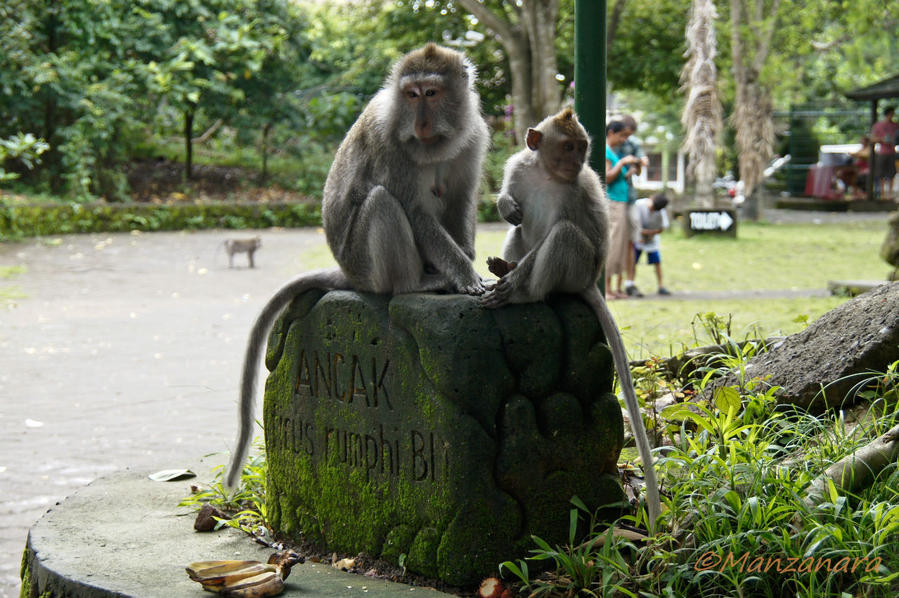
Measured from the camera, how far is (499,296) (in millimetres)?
3469

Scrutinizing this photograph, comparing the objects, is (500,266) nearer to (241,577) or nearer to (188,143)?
(241,577)

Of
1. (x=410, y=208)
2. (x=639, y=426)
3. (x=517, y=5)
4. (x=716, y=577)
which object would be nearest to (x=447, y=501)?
(x=639, y=426)

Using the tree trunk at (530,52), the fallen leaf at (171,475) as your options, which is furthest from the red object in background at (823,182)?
the fallen leaf at (171,475)

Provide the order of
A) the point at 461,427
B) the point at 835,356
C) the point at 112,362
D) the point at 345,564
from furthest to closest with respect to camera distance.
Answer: the point at 112,362, the point at 835,356, the point at 345,564, the point at 461,427

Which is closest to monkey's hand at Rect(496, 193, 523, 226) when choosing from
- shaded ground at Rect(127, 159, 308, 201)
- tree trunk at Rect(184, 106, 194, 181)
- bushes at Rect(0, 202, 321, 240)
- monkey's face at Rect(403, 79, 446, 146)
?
monkey's face at Rect(403, 79, 446, 146)

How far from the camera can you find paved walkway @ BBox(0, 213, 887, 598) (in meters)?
6.00

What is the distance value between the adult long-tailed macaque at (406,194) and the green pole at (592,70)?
721 mm

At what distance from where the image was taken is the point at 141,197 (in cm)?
2216

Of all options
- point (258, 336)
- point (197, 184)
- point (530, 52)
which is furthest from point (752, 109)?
point (258, 336)

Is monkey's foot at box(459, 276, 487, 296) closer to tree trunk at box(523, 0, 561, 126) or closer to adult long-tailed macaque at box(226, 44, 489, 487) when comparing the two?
adult long-tailed macaque at box(226, 44, 489, 487)

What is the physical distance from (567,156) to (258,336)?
1499mm

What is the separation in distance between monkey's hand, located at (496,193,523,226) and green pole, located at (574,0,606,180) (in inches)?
34.0

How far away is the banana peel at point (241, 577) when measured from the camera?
131 inches

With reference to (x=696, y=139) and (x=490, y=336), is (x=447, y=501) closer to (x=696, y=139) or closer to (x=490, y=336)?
(x=490, y=336)
